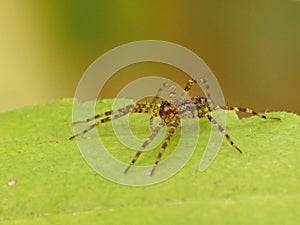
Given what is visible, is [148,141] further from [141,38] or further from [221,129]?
[141,38]

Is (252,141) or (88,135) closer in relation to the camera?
(252,141)

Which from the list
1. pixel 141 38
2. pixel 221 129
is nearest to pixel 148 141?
pixel 221 129

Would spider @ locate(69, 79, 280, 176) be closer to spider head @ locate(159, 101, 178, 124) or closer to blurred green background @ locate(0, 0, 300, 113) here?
spider head @ locate(159, 101, 178, 124)

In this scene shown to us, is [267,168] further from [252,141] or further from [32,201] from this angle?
[32,201]

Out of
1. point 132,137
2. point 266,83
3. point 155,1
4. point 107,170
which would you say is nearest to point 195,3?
point 155,1

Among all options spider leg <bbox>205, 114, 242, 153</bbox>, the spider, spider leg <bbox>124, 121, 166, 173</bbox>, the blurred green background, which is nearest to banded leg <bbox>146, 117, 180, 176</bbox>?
the spider
